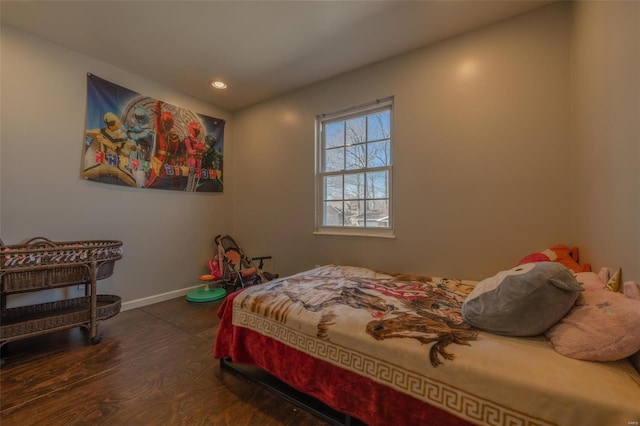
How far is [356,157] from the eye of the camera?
3.12 metres

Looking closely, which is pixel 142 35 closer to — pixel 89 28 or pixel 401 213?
pixel 89 28

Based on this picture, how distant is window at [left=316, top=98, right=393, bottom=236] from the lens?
292 cm

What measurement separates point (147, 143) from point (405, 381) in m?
3.59

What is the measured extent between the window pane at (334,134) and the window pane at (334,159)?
0.25 ft

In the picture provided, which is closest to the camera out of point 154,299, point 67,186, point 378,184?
point 67,186

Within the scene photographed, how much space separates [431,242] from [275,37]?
251cm

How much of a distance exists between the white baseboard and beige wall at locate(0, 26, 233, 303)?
0.05m

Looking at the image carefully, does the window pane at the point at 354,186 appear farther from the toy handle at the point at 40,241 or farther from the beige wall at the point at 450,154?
the toy handle at the point at 40,241

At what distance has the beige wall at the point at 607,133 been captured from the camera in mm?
1170

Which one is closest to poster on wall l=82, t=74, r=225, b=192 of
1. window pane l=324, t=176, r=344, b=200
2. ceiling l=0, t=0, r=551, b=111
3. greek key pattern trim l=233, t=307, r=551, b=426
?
ceiling l=0, t=0, r=551, b=111

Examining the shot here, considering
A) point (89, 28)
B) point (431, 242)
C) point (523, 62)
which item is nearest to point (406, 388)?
point (431, 242)

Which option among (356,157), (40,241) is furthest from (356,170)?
(40,241)

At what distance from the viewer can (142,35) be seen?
95.7 inches

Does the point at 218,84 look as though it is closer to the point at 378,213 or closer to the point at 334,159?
the point at 334,159
